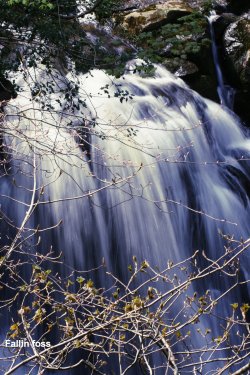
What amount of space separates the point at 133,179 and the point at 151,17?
431 centimetres

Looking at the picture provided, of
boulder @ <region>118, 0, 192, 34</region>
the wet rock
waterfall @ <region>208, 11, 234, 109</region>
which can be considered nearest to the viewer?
the wet rock

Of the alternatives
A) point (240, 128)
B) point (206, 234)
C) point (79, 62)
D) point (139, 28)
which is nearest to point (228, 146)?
point (240, 128)

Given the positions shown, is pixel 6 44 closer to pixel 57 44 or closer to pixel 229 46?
pixel 57 44

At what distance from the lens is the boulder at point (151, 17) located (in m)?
10.8

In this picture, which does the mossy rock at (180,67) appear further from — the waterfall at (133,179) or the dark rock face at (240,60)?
the dark rock face at (240,60)

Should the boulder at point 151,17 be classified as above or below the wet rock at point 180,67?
above

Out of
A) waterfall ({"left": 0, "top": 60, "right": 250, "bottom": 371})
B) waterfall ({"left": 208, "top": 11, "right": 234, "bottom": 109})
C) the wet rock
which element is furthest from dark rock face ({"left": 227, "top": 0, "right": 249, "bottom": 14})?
waterfall ({"left": 0, "top": 60, "right": 250, "bottom": 371})

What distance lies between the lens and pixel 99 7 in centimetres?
662

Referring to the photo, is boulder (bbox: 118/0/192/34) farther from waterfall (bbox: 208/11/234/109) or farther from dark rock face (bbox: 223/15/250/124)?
dark rock face (bbox: 223/15/250/124)

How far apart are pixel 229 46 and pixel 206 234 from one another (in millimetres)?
4121

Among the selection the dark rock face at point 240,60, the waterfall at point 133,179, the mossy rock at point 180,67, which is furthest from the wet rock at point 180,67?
the dark rock face at point 240,60

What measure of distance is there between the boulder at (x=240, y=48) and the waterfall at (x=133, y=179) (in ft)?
A: 3.29

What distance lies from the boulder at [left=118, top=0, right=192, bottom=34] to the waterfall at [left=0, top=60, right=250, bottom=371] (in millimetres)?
1474

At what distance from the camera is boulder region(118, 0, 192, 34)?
424 inches
